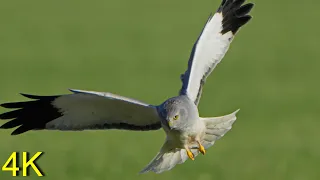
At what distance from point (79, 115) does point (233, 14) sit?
2235mm

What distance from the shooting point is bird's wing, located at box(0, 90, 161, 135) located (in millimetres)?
9305

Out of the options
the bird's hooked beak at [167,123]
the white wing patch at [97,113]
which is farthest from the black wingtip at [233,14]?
the bird's hooked beak at [167,123]

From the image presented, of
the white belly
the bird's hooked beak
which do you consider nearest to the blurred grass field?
the white belly

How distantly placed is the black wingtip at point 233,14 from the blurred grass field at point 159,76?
4.66ft

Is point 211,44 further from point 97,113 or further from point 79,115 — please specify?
point 79,115

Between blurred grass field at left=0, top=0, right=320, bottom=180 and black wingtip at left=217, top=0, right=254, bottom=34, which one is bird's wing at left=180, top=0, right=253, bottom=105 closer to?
black wingtip at left=217, top=0, right=254, bottom=34

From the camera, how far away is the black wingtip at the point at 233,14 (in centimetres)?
1077

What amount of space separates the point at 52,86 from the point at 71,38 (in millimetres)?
6561

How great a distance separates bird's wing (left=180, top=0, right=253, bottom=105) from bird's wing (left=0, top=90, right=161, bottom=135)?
44 centimetres

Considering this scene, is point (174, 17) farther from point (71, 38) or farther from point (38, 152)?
point (38, 152)

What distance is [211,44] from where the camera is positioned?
34.1ft

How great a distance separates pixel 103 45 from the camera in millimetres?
23516

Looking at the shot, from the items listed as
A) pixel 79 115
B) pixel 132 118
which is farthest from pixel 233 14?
pixel 79 115

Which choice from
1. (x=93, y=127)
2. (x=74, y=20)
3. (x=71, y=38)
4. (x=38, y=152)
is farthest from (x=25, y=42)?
(x=93, y=127)
